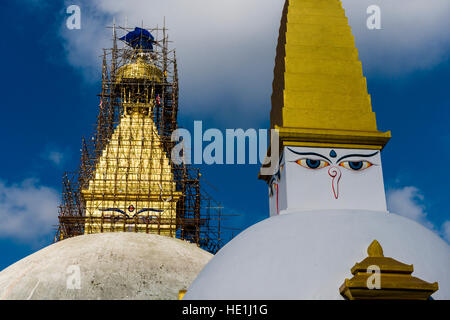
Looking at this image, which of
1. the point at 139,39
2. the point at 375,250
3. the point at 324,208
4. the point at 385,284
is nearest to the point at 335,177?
the point at 324,208

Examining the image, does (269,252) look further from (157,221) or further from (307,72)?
(157,221)

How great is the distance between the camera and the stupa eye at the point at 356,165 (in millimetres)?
7496

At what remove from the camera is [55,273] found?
1199cm

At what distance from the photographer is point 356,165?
753 cm

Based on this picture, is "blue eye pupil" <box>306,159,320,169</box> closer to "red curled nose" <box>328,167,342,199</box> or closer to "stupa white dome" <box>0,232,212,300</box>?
"red curled nose" <box>328,167,342,199</box>

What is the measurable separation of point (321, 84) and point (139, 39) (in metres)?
20.7

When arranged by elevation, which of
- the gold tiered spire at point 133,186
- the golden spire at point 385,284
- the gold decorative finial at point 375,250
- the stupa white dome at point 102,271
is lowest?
the golden spire at point 385,284

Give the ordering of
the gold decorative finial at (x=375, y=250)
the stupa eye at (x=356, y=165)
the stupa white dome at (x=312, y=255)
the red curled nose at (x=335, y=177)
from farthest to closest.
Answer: the stupa eye at (x=356, y=165) < the red curled nose at (x=335, y=177) < the stupa white dome at (x=312, y=255) < the gold decorative finial at (x=375, y=250)

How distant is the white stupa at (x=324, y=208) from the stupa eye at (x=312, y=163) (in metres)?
0.02

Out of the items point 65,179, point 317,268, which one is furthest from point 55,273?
point 65,179

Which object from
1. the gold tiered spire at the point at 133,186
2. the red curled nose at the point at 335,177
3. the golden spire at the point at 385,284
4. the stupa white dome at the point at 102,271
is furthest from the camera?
the gold tiered spire at the point at 133,186

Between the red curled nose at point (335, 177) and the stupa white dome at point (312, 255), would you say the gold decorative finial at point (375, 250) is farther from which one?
the red curled nose at point (335, 177)

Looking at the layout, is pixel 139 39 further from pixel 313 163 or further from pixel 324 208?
pixel 324 208

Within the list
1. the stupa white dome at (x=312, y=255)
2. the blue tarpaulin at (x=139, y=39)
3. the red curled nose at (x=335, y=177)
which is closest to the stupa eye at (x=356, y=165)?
the red curled nose at (x=335, y=177)
